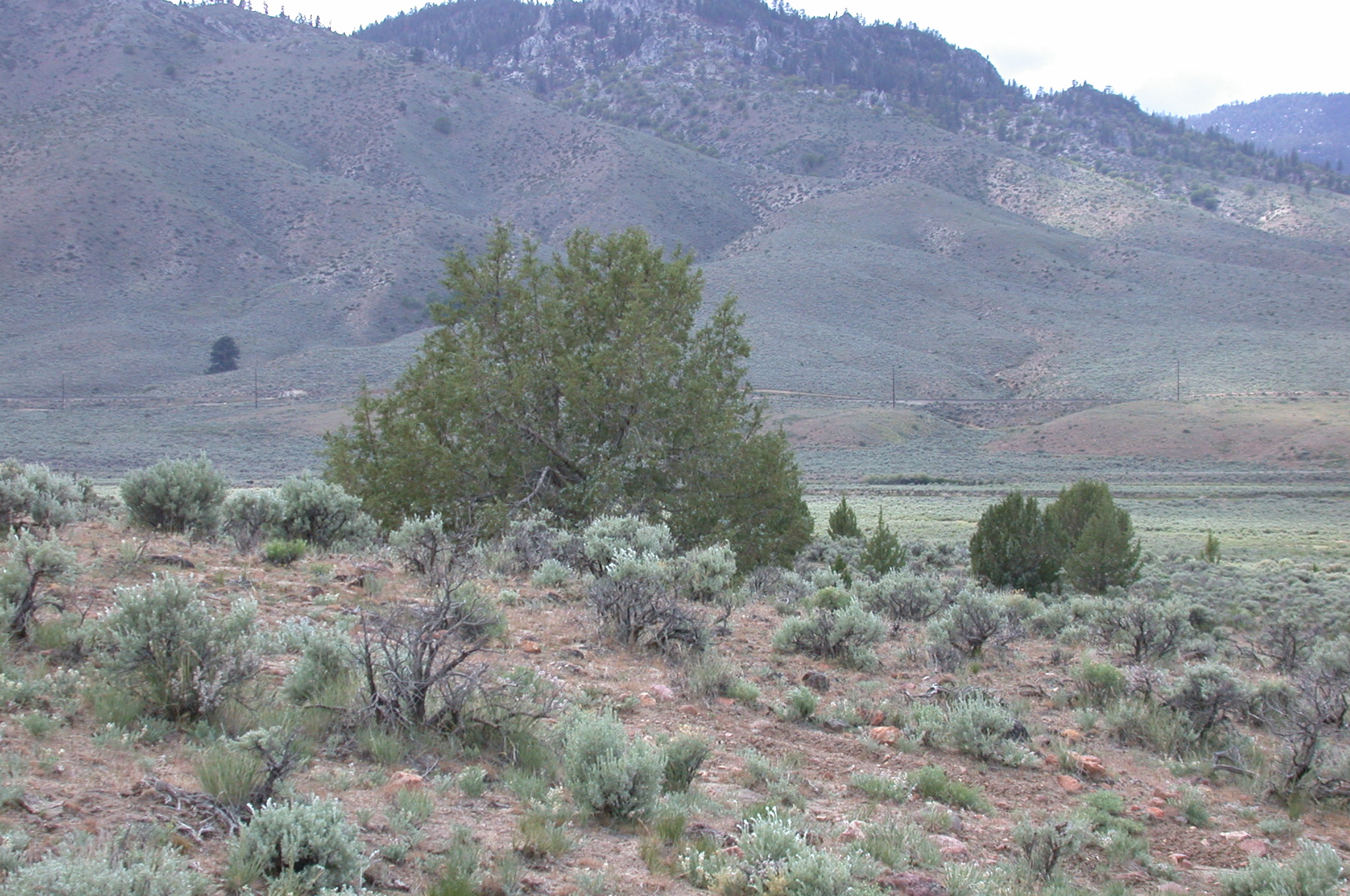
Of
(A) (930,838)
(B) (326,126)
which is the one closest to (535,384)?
(A) (930,838)

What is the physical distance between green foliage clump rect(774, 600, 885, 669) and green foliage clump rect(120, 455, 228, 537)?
6.26m

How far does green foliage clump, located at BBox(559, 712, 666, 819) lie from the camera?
4.46 metres

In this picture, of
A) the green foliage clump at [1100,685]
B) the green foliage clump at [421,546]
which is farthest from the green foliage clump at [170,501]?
the green foliage clump at [1100,685]

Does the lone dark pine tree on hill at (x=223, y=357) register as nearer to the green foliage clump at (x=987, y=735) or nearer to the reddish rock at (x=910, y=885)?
the green foliage clump at (x=987, y=735)

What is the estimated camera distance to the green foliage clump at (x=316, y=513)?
11.1 m

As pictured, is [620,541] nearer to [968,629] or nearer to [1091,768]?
[968,629]

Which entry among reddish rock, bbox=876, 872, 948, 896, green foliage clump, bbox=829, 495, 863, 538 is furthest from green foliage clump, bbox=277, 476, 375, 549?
green foliage clump, bbox=829, 495, 863, 538

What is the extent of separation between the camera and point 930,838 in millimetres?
4797

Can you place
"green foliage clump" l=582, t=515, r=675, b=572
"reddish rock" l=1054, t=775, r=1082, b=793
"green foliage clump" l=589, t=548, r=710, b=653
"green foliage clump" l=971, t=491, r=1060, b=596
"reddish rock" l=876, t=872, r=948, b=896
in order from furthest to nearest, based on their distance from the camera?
"green foliage clump" l=971, t=491, r=1060, b=596 → "green foliage clump" l=582, t=515, r=675, b=572 → "green foliage clump" l=589, t=548, r=710, b=653 → "reddish rock" l=1054, t=775, r=1082, b=793 → "reddish rock" l=876, t=872, r=948, b=896

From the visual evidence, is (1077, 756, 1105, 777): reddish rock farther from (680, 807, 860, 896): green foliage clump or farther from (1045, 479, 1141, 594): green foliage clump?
(1045, 479, 1141, 594): green foliage clump

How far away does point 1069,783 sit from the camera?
6004 mm

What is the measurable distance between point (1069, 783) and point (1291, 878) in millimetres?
1585

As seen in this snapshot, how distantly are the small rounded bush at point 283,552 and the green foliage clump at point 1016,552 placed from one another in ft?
45.7

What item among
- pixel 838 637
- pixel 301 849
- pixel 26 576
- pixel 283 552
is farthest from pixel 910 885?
pixel 283 552
